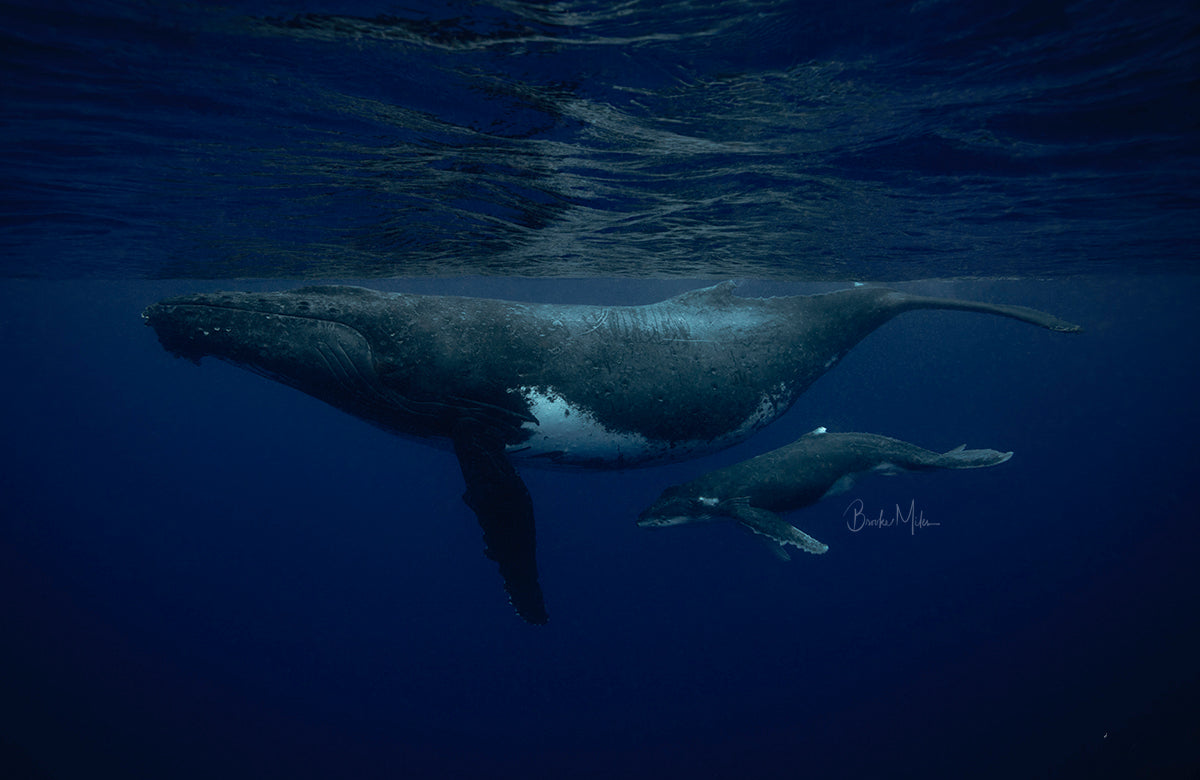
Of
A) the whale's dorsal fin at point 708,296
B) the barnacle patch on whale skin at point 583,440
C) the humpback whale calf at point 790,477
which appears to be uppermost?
the whale's dorsal fin at point 708,296

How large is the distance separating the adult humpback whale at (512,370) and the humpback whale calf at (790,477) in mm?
1119

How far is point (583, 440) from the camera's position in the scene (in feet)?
20.6

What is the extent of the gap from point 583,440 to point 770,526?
2.83 m

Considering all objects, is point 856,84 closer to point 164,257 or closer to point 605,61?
point 605,61

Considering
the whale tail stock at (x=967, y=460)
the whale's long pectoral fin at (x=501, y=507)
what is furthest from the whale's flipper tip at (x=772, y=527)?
the whale tail stock at (x=967, y=460)

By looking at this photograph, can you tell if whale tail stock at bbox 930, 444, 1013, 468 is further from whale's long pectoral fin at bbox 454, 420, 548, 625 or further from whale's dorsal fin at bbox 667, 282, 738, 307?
whale's long pectoral fin at bbox 454, 420, 548, 625

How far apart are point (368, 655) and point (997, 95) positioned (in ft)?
89.1

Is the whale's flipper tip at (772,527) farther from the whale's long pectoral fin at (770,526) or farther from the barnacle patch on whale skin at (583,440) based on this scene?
the barnacle patch on whale skin at (583,440)

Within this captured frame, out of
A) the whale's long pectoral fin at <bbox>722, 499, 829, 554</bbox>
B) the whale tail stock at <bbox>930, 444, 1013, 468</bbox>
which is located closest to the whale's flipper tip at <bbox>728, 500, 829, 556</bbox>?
the whale's long pectoral fin at <bbox>722, 499, 829, 554</bbox>

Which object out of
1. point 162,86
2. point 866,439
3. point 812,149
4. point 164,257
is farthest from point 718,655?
point 164,257

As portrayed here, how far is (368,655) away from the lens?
22.7 meters

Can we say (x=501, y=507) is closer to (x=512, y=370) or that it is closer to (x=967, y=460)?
(x=512, y=370)

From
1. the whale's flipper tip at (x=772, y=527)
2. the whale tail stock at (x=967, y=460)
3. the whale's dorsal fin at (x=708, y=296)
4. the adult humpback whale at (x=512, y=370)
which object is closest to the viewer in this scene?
the adult humpback whale at (x=512, y=370)

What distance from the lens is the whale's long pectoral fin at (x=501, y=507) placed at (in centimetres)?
549
